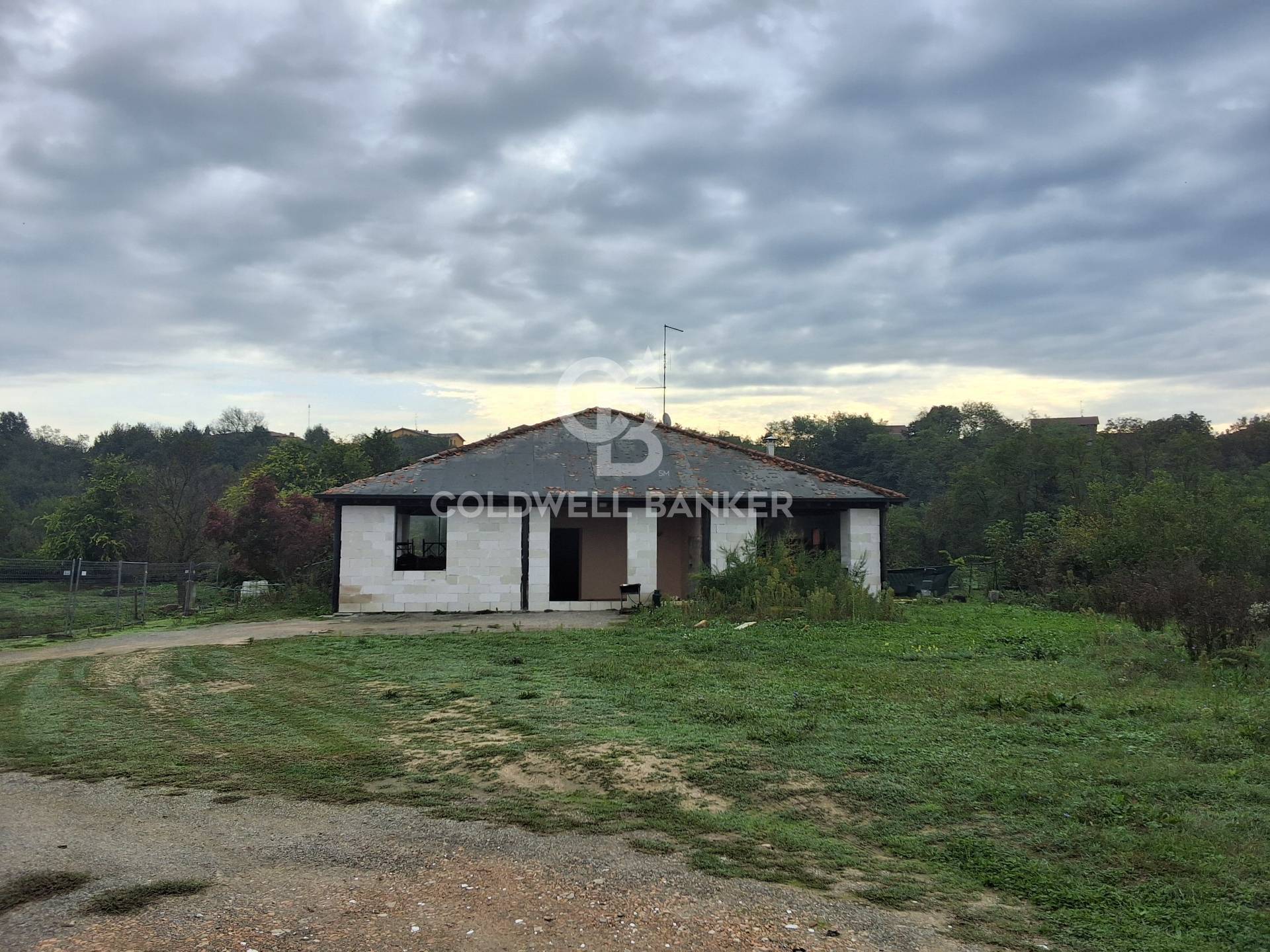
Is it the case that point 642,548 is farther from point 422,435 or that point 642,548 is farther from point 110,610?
point 422,435

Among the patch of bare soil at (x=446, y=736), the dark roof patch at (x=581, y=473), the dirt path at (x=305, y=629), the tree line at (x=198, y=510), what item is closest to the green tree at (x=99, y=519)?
the tree line at (x=198, y=510)

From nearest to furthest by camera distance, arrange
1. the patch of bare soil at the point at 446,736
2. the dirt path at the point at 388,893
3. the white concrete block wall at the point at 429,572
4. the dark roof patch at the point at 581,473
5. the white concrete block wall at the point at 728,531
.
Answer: the dirt path at the point at 388,893 → the patch of bare soil at the point at 446,736 → the white concrete block wall at the point at 429,572 → the dark roof patch at the point at 581,473 → the white concrete block wall at the point at 728,531

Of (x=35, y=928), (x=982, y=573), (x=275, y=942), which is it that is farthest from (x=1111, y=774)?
(x=982, y=573)

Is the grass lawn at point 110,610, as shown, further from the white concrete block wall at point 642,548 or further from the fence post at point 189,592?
the white concrete block wall at point 642,548

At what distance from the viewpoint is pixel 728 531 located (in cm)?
2014

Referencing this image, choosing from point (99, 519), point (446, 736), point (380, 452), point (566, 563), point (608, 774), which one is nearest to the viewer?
point (608, 774)

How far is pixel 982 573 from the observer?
2741 centimetres

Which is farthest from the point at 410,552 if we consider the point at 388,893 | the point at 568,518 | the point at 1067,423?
the point at 1067,423

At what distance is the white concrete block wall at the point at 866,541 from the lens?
20750 millimetres

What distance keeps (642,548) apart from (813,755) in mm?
13312

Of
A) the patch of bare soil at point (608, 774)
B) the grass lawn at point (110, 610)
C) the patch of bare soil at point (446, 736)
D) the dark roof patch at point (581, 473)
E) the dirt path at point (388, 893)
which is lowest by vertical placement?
the grass lawn at point (110, 610)

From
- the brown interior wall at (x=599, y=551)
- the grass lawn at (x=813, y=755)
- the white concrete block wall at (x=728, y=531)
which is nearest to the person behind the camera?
the grass lawn at (x=813, y=755)

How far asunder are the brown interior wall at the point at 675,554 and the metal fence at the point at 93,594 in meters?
11.4

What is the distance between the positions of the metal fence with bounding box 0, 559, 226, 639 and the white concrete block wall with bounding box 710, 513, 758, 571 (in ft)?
Result: 40.3
